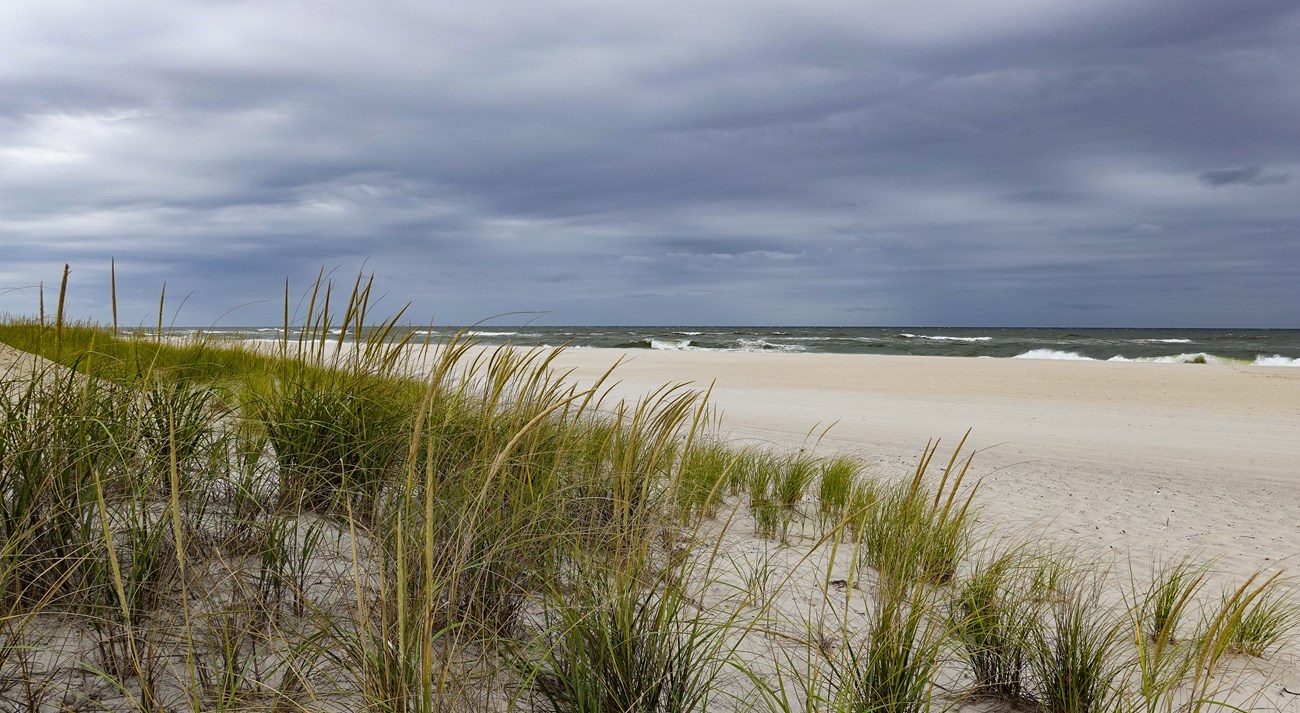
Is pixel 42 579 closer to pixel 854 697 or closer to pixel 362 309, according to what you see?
pixel 362 309

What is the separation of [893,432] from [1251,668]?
786 cm

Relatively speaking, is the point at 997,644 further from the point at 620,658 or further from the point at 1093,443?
the point at 1093,443

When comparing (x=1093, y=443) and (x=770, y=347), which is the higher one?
(x=770, y=347)

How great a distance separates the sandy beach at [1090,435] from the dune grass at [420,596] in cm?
130

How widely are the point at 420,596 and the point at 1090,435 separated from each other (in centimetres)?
1140

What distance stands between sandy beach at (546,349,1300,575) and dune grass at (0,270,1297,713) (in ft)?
4.25

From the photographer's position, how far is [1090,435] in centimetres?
1078

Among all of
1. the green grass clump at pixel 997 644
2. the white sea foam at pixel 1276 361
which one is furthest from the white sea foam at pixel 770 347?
the green grass clump at pixel 997 644

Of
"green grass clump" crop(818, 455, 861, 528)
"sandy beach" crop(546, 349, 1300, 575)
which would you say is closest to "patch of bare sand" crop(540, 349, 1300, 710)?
"sandy beach" crop(546, 349, 1300, 575)

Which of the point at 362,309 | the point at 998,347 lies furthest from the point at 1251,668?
the point at 998,347

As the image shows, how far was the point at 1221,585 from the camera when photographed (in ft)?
13.3

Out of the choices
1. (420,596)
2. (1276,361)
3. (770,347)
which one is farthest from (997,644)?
(770,347)

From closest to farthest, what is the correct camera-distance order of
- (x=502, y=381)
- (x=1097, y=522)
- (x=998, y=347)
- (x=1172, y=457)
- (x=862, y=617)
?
(x=502, y=381) → (x=862, y=617) → (x=1097, y=522) → (x=1172, y=457) → (x=998, y=347)

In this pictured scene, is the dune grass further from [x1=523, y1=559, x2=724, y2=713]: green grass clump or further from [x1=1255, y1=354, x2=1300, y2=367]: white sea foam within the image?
[x1=1255, y1=354, x2=1300, y2=367]: white sea foam
